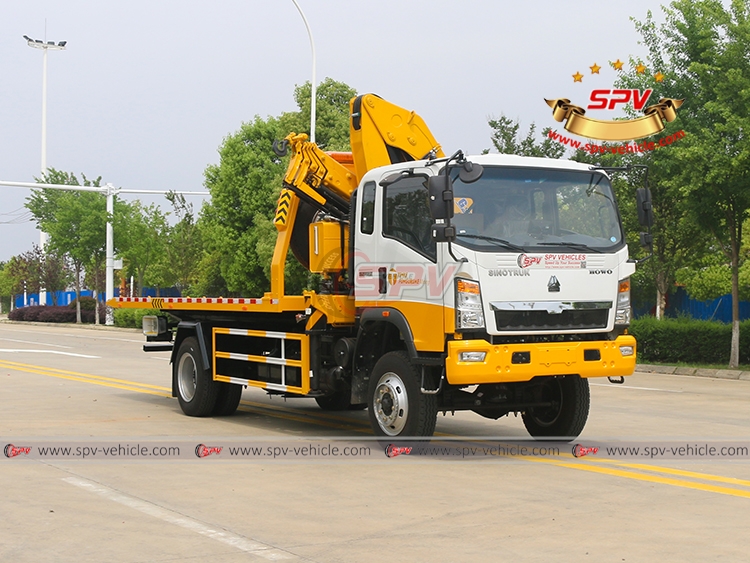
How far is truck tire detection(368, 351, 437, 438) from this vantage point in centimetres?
962

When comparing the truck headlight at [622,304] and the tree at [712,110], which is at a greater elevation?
the tree at [712,110]

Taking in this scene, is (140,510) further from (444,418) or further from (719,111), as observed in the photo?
(719,111)

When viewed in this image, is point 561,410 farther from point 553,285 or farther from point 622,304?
point 553,285

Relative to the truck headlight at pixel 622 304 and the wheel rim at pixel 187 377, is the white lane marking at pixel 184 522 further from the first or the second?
the truck headlight at pixel 622 304

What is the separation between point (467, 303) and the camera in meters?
9.27

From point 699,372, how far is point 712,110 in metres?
5.22

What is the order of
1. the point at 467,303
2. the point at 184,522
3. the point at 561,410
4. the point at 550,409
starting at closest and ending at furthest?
the point at 184,522, the point at 467,303, the point at 561,410, the point at 550,409

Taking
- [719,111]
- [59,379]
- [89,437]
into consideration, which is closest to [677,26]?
[719,111]

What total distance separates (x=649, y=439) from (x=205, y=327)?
18.7 feet

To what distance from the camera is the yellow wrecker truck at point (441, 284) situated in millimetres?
9344

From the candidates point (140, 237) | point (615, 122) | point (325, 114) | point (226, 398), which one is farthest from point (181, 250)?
point (226, 398)

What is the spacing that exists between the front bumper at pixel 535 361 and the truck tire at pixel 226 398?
4.50 metres

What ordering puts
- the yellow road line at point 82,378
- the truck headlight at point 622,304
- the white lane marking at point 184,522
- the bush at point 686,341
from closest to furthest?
the white lane marking at point 184,522
the truck headlight at point 622,304
the yellow road line at point 82,378
the bush at point 686,341

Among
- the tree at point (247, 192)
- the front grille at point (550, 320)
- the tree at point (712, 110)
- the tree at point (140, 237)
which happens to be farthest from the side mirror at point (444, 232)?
the tree at point (140, 237)
